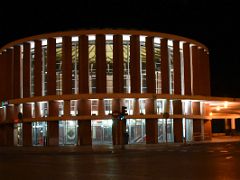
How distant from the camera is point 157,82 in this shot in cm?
5791

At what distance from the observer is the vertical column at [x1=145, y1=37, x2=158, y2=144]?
5369cm

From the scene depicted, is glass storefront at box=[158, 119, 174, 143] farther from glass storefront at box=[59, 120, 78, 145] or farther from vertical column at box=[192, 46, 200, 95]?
glass storefront at box=[59, 120, 78, 145]

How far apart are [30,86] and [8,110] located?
4.72m

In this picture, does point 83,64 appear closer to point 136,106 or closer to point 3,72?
point 136,106

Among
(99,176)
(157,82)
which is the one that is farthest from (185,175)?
(157,82)

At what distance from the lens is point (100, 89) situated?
54406mm

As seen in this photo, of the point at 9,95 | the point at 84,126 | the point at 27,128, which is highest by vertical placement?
the point at 9,95

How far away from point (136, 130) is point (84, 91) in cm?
787

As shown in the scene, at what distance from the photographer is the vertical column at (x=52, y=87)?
5362 centimetres

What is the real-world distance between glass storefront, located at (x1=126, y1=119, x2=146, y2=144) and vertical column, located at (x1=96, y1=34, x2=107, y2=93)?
17.1ft

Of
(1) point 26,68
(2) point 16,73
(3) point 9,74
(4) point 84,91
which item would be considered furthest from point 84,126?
(3) point 9,74

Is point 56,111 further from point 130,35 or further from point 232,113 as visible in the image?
point 232,113

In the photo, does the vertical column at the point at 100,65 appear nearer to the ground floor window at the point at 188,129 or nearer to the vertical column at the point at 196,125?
the ground floor window at the point at 188,129

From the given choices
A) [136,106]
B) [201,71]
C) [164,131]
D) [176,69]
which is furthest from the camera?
[201,71]
